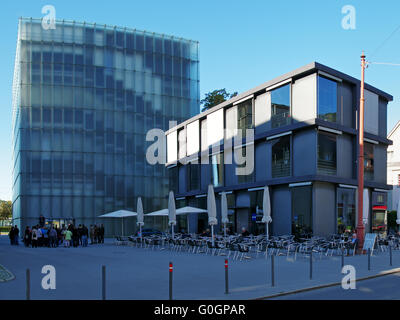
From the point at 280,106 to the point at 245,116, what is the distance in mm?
4382

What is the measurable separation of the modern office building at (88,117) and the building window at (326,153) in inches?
1361

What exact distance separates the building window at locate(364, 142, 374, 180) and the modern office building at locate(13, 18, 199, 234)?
32717 millimetres

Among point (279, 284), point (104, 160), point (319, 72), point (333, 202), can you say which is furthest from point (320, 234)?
point (104, 160)

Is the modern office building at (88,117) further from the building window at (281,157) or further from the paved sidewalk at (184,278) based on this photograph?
the paved sidewalk at (184,278)

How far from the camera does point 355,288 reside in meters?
12.9

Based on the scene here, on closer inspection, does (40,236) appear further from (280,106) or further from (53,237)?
(280,106)

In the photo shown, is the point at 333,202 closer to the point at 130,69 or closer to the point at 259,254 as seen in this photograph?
the point at 259,254

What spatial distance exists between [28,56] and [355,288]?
54146 mm

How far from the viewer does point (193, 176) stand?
46.2 m

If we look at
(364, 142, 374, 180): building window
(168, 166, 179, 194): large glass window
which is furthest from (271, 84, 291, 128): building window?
(168, 166, 179, 194): large glass window

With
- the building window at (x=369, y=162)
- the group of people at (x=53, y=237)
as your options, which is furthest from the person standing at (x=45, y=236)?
the building window at (x=369, y=162)

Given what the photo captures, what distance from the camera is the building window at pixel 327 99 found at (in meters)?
31.4

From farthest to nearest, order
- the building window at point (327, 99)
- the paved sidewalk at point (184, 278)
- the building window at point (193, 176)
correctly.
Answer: the building window at point (193, 176) < the building window at point (327, 99) < the paved sidewalk at point (184, 278)
